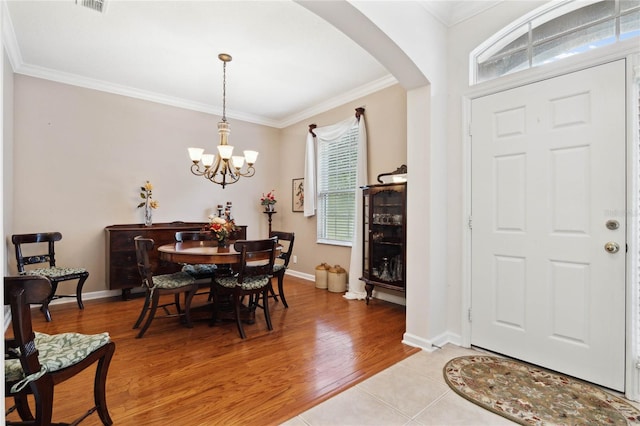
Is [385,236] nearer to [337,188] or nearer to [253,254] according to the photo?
[337,188]

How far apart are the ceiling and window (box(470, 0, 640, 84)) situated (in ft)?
1.13

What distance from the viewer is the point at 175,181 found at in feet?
16.0

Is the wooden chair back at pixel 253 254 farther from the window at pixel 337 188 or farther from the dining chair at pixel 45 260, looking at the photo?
the dining chair at pixel 45 260

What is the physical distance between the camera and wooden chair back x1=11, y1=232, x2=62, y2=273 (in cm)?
348

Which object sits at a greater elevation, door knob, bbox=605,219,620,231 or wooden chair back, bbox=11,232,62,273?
door knob, bbox=605,219,620,231

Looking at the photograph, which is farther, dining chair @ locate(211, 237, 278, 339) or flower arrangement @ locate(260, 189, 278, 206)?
flower arrangement @ locate(260, 189, 278, 206)

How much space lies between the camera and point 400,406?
1.95 metres

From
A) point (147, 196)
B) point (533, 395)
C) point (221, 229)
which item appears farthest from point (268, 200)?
point (533, 395)

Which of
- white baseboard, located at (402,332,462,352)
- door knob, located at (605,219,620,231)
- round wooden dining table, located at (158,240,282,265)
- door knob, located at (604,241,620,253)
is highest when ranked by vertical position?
door knob, located at (605,219,620,231)

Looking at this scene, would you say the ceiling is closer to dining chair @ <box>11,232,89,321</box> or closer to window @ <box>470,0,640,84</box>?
window @ <box>470,0,640,84</box>

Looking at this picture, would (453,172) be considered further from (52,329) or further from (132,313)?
(52,329)

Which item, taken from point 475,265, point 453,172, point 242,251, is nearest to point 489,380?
point 475,265

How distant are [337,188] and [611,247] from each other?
11.1ft

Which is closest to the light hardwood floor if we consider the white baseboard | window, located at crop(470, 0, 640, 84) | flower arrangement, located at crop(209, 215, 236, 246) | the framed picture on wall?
the white baseboard
